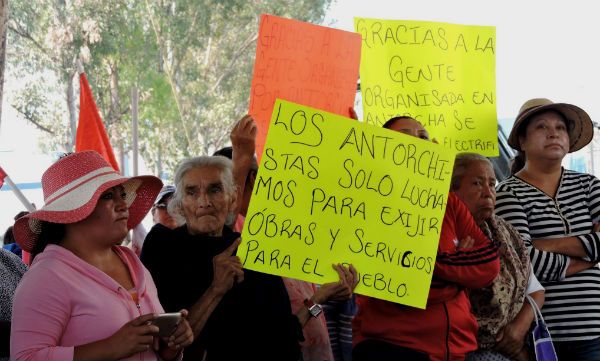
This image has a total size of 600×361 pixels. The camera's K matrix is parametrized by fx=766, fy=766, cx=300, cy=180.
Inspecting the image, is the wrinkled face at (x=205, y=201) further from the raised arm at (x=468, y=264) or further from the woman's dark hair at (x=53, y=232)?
the raised arm at (x=468, y=264)

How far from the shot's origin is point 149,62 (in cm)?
1831

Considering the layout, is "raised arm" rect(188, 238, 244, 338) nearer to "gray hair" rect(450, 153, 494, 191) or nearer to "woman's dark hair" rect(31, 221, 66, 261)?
"woman's dark hair" rect(31, 221, 66, 261)

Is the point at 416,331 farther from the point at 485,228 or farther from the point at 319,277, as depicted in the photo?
the point at 485,228

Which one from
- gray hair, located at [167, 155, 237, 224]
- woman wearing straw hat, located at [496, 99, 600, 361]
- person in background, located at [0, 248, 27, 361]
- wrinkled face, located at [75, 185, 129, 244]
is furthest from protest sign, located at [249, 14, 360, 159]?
person in background, located at [0, 248, 27, 361]

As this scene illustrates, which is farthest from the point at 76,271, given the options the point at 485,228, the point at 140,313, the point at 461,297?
the point at 485,228

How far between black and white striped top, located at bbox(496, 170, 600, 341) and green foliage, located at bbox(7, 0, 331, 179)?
13930mm

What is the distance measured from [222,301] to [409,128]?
101cm

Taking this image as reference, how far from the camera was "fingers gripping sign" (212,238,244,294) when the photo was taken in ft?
8.02

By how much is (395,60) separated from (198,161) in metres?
1.24

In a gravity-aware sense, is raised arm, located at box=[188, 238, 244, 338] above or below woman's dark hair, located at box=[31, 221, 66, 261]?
below

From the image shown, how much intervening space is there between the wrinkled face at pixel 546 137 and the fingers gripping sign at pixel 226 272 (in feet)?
5.23

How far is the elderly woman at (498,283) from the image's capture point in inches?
115

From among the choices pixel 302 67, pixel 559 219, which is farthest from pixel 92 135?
pixel 559 219

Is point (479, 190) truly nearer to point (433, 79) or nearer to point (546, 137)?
point (546, 137)
